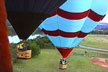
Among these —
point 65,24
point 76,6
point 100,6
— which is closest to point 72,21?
point 65,24

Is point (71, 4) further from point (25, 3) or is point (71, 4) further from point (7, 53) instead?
point (7, 53)

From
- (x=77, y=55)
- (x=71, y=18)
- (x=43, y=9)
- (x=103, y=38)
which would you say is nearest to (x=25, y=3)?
(x=43, y=9)

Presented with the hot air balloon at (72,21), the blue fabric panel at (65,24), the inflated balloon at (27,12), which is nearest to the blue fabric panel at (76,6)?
the hot air balloon at (72,21)

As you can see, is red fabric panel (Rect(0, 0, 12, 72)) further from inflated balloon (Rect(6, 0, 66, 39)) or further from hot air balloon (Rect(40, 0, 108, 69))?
hot air balloon (Rect(40, 0, 108, 69))

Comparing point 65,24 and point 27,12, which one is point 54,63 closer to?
point 65,24

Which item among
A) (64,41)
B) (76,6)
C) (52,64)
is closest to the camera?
(76,6)
